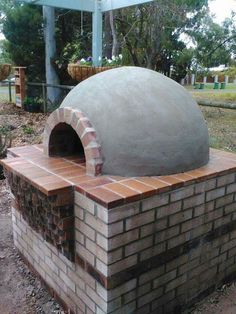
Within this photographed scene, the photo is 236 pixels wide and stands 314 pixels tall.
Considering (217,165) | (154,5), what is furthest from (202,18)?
(217,165)

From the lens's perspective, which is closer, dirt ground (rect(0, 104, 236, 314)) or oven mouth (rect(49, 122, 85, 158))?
dirt ground (rect(0, 104, 236, 314))

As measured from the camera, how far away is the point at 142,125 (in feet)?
7.50

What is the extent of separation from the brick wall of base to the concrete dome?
241mm

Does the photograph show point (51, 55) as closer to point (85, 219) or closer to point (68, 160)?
point (68, 160)

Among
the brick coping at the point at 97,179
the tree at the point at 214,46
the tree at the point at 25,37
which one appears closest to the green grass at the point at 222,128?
the tree at the point at 214,46

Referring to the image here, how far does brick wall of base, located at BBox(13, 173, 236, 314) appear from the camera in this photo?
6.75 feet

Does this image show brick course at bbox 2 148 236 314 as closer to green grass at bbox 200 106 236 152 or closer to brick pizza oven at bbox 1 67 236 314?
brick pizza oven at bbox 1 67 236 314

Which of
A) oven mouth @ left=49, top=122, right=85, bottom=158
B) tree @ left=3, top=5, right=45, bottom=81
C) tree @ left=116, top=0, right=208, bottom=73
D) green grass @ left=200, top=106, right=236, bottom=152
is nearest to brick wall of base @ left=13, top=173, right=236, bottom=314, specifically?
oven mouth @ left=49, top=122, right=85, bottom=158

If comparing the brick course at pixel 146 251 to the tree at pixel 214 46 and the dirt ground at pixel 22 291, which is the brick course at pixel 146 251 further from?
the tree at pixel 214 46

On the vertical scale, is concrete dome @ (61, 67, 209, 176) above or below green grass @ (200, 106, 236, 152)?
above

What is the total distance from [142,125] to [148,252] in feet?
2.80

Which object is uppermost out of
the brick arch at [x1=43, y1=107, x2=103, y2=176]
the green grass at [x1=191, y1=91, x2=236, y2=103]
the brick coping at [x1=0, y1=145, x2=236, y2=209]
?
the brick arch at [x1=43, y1=107, x2=103, y2=176]

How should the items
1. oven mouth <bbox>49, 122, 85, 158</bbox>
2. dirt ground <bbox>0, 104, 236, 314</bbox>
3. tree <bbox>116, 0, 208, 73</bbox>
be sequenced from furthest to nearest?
1. tree <bbox>116, 0, 208, 73</bbox>
2. oven mouth <bbox>49, 122, 85, 158</bbox>
3. dirt ground <bbox>0, 104, 236, 314</bbox>

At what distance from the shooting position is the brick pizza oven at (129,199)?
6.87 feet
